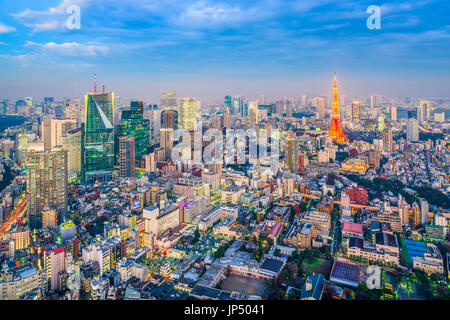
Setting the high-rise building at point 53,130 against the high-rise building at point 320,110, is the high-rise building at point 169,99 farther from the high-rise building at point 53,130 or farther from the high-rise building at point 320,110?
the high-rise building at point 320,110

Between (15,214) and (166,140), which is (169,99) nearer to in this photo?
(166,140)

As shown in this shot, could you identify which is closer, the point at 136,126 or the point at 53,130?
the point at 53,130

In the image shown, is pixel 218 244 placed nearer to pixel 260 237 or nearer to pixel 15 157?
pixel 260 237

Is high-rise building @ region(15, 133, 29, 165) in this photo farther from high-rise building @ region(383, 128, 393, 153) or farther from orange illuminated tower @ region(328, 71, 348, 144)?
high-rise building @ region(383, 128, 393, 153)

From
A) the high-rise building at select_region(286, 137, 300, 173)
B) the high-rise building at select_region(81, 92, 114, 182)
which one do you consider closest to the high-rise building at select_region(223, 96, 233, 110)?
the high-rise building at select_region(286, 137, 300, 173)

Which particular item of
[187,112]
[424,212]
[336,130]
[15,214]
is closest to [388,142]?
[336,130]
